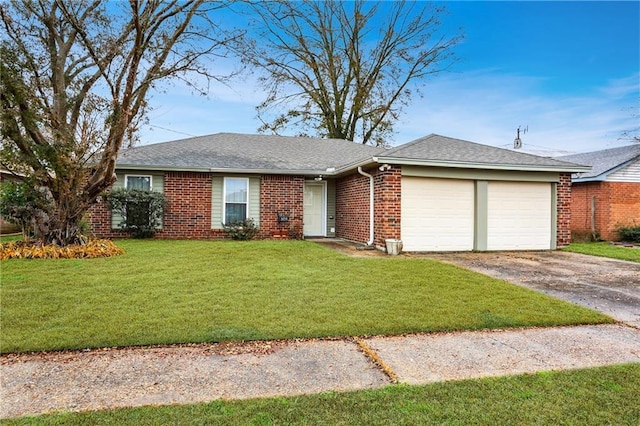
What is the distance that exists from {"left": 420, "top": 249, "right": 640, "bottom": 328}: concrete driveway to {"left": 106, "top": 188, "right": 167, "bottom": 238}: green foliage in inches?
323

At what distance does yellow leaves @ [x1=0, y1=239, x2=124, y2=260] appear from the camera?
336 inches

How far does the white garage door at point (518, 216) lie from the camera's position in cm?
1161

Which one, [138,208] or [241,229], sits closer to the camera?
[138,208]

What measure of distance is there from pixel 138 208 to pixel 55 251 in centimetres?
359

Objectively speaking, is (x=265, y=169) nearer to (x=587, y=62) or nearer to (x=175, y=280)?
(x=175, y=280)

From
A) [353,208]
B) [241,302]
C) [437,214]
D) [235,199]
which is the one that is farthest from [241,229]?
[241,302]

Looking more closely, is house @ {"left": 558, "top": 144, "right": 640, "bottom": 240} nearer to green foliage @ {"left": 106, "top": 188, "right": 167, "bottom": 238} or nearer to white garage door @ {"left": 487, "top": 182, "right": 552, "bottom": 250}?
white garage door @ {"left": 487, "top": 182, "right": 552, "bottom": 250}

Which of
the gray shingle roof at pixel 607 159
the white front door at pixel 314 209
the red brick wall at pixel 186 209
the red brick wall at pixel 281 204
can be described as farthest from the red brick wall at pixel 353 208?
the gray shingle roof at pixel 607 159

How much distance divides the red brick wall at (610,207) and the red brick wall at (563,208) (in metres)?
4.36

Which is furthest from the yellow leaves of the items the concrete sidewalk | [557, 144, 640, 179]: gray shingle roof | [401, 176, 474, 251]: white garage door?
[557, 144, 640, 179]: gray shingle roof

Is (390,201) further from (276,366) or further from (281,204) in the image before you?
(276,366)

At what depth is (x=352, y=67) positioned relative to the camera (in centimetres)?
2747

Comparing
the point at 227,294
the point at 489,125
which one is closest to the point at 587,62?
the point at 489,125

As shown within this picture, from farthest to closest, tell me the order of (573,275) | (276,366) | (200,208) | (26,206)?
(200,208) < (26,206) < (573,275) < (276,366)
